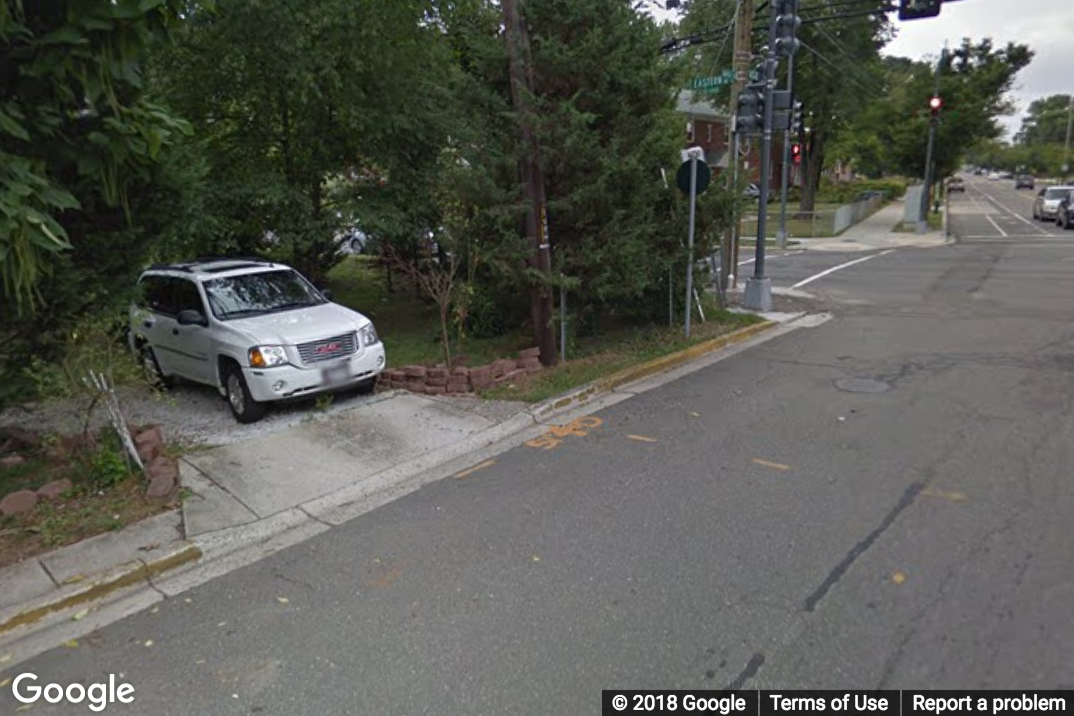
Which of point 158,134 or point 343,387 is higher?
point 158,134

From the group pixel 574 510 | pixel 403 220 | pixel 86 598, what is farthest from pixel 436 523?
pixel 403 220

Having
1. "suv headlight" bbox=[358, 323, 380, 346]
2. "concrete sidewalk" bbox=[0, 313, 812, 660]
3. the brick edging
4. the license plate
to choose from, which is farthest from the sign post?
the license plate

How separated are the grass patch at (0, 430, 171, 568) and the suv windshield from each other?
2.12 metres

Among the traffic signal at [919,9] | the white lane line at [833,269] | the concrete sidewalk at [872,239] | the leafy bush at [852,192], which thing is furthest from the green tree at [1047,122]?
the traffic signal at [919,9]

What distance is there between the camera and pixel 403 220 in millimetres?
9602

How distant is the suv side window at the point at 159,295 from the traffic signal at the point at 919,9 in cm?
1273

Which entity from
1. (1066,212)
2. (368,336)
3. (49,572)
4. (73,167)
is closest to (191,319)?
(368,336)

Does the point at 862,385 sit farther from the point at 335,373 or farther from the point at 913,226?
the point at 913,226

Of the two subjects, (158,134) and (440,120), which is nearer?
(158,134)

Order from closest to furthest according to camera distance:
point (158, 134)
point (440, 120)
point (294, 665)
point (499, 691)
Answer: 1. point (499, 691)
2. point (294, 665)
3. point (158, 134)
4. point (440, 120)

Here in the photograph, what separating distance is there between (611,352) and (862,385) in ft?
10.2

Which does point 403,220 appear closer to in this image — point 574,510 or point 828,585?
point 574,510

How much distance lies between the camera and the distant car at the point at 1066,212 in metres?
29.2

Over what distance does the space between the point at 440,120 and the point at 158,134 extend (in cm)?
566
